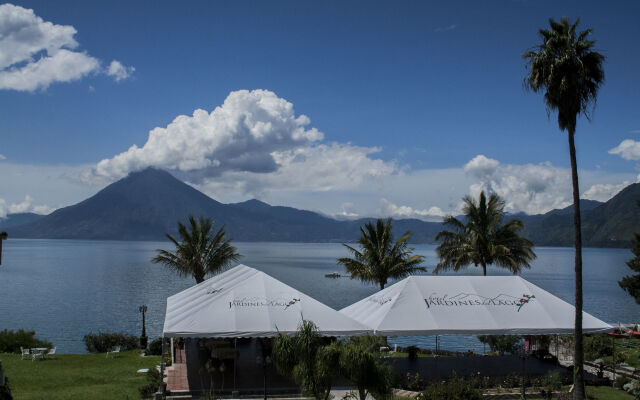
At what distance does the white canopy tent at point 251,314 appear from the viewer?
15.5 metres

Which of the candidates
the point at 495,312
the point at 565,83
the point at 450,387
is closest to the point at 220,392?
the point at 450,387

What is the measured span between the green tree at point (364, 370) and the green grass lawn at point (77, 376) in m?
6.69

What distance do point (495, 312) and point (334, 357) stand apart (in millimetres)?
8578

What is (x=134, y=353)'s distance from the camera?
83.4 feet

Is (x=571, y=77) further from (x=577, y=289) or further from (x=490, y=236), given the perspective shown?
(x=490, y=236)

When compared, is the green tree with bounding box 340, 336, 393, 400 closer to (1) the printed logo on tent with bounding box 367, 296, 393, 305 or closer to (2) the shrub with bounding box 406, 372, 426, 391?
(2) the shrub with bounding box 406, 372, 426, 391

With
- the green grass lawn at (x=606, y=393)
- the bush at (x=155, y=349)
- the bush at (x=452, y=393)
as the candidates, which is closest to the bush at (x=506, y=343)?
the green grass lawn at (x=606, y=393)

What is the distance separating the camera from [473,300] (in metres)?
18.4

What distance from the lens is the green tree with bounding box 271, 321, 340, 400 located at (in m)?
11.3

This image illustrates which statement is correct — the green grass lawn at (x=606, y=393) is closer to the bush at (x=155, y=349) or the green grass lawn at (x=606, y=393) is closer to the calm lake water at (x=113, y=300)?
the calm lake water at (x=113, y=300)

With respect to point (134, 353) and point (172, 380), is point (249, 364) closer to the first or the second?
point (172, 380)

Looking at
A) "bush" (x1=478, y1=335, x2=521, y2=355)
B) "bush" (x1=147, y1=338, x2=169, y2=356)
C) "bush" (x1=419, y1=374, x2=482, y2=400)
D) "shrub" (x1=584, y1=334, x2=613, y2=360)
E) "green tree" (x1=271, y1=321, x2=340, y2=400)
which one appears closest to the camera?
"green tree" (x1=271, y1=321, x2=340, y2=400)

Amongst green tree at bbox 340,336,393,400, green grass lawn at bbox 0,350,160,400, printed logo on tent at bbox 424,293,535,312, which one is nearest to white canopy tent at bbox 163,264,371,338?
green grass lawn at bbox 0,350,160,400

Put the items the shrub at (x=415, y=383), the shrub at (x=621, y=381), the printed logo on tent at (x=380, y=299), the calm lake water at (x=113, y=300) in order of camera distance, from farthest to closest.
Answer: the calm lake water at (x=113, y=300) < the printed logo on tent at (x=380, y=299) < the shrub at (x=621, y=381) < the shrub at (x=415, y=383)
